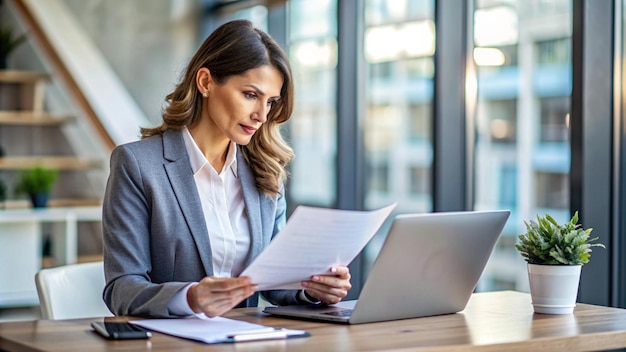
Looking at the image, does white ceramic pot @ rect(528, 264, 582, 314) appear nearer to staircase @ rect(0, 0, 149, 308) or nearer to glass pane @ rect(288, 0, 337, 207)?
glass pane @ rect(288, 0, 337, 207)

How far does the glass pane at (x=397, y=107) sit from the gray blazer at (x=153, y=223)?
2226 mm

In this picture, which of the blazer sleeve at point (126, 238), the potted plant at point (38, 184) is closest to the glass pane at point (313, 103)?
the potted plant at point (38, 184)

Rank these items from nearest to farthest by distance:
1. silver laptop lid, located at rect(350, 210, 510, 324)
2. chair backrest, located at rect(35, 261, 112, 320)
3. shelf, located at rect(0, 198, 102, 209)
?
silver laptop lid, located at rect(350, 210, 510, 324) < chair backrest, located at rect(35, 261, 112, 320) < shelf, located at rect(0, 198, 102, 209)

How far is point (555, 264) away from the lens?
194cm

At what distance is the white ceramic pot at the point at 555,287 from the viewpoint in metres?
1.93

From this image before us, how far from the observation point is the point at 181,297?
1.76 meters

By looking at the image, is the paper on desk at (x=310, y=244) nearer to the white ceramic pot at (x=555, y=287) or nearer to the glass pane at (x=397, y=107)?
→ the white ceramic pot at (x=555, y=287)

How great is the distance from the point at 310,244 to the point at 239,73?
1.94 feet

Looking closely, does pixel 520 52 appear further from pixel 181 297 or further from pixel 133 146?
pixel 181 297

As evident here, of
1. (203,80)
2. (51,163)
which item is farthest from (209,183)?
(51,163)

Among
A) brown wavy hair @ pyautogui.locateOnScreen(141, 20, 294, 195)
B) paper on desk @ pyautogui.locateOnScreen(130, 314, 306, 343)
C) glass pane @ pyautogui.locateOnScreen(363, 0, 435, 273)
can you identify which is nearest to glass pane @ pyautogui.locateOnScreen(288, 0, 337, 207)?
glass pane @ pyautogui.locateOnScreen(363, 0, 435, 273)

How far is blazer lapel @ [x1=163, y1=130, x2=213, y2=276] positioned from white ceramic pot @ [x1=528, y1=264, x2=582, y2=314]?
731mm

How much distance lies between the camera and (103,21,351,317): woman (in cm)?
196

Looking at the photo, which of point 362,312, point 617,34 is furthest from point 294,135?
point 362,312
